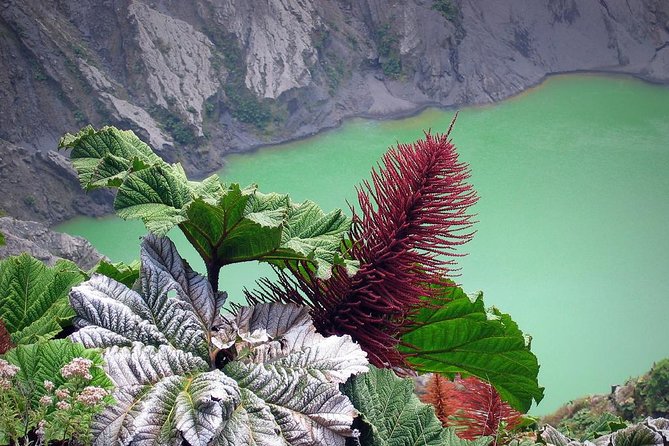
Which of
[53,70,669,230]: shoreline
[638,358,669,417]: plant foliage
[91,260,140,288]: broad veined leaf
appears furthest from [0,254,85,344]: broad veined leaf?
[53,70,669,230]: shoreline

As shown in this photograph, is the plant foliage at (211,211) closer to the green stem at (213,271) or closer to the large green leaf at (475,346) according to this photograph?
the green stem at (213,271)

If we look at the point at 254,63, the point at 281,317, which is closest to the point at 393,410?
the point at 281,317

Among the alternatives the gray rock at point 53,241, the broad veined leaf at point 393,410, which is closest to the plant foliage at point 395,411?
the broad veined leaf at point 393,410

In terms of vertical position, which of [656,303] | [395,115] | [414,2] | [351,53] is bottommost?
[656,303]

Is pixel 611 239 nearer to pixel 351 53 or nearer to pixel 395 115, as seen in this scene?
pixel 395 115

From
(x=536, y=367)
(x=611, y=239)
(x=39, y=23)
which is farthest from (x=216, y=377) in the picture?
(x=39, y=23)

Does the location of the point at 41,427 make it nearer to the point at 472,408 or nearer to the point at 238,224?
the point at 238,224
